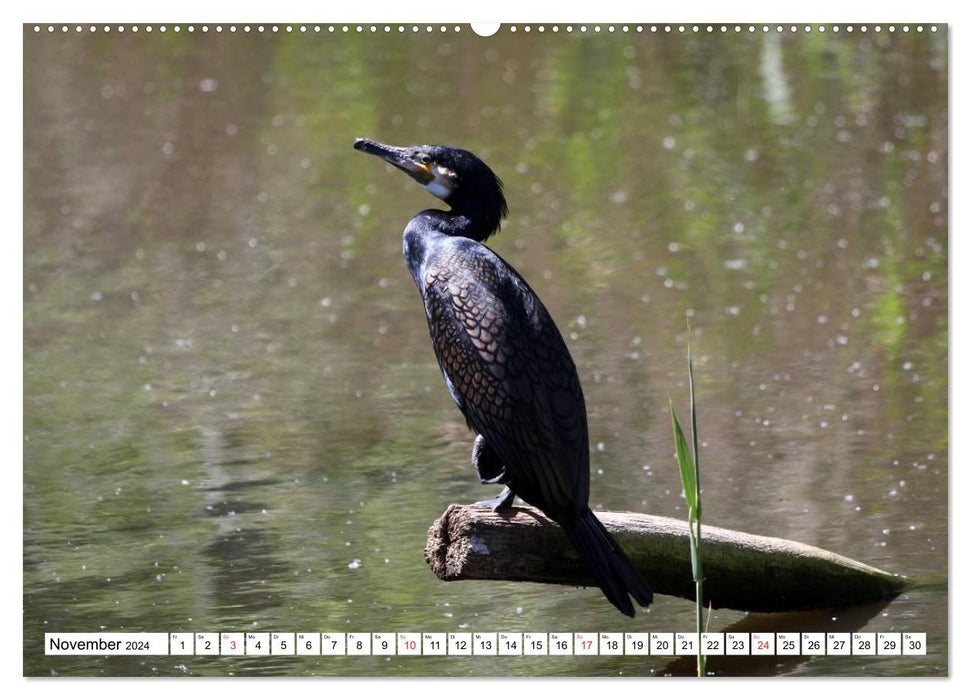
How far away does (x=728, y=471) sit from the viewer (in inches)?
247

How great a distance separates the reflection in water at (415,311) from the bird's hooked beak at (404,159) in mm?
776

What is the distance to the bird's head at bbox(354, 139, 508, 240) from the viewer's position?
470 cm

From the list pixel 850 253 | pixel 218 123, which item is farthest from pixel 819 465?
pixel 218 123

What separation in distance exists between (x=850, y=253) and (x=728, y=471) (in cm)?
215

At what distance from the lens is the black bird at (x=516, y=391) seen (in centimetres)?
438

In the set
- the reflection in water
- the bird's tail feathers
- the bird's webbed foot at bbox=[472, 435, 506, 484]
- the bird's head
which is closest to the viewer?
the bird's tail feathers

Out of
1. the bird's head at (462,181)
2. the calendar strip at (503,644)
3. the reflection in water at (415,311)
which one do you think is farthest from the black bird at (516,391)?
the reflection in water at (415,311)

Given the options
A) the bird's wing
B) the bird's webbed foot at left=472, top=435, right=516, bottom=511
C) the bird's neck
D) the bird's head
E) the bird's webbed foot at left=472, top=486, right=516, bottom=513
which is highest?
the bird's head

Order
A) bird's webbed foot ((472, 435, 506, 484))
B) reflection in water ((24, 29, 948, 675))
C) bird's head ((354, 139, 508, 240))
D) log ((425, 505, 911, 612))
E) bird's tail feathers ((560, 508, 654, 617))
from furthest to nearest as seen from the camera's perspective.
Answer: reflection in water ((24, 29, 948, 675)) < bird's head ((354, 139, 508, 240)) < bird's webbed foot ((472, 435, 506, 484)) < log ((425, 505, 911, 612)) < bird's tail feathers ((560, 508, 654, 617))

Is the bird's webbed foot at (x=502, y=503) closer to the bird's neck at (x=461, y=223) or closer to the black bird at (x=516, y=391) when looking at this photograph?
the black bird at (x=516, y=391)

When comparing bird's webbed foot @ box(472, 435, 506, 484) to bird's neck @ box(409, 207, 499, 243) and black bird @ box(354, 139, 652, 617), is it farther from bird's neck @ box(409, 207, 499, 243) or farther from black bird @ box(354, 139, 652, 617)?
bird's neck @ box(409, 207, 499, 243)

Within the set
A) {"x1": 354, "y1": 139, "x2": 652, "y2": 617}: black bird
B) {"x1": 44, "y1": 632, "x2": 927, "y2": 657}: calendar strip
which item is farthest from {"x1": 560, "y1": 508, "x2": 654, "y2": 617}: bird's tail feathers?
{"x1": 44, "y1": 632, "x2": 927, "y2": 657}: calendar strip

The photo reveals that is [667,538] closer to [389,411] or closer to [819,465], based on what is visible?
[819,465]

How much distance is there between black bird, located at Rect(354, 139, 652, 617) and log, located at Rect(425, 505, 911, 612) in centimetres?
9
